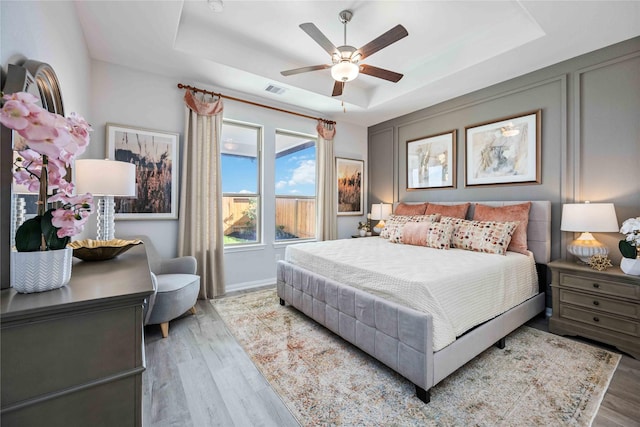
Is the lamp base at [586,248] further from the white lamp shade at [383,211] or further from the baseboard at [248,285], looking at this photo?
the baseboard at [248,285]

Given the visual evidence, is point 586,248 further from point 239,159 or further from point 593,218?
point 239,159

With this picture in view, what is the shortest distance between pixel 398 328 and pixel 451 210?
7.85ft

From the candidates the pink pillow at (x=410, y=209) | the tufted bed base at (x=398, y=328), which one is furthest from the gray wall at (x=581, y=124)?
the tufted bed base at (x=398, y=328)

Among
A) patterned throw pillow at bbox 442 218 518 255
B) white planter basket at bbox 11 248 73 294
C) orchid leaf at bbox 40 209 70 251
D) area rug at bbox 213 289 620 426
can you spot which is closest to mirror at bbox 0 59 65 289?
white planter basket at bbox 11 248 73 294

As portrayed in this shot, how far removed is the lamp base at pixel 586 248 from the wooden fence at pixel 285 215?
3380mm

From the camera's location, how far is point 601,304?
236 centimetres

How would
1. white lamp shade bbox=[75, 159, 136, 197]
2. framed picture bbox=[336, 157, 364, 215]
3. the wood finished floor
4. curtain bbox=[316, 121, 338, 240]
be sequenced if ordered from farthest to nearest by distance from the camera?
framed picture bbox=[336, 157, 364, 215] < curtain bbox=[316, 121, 338, 240] < white lamp shade bbox=[75, 159, 136, 197] < the wood finished floor

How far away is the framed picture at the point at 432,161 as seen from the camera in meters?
4.00

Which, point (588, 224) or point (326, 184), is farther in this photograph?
point (326, 184)

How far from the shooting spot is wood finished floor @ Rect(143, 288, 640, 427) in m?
1.58

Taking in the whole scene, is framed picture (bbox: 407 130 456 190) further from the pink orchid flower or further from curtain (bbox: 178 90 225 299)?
the pink orchid flower

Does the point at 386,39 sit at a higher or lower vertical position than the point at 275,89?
lower

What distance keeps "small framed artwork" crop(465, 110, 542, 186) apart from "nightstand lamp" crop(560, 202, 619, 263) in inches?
28.0

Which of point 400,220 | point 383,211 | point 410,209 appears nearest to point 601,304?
point 400,220
